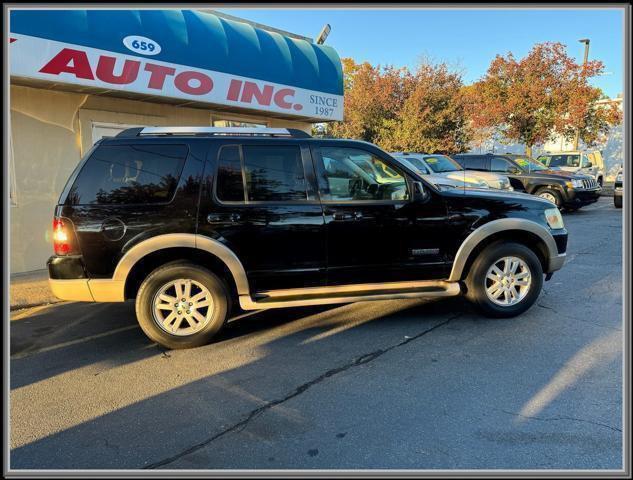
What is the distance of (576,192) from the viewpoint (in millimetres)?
13195

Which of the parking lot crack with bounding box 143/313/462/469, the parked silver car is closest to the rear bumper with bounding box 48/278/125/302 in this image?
the parking lot crack with bounding box 143/313/462/469

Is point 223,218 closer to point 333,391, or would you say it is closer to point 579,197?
point 333,391

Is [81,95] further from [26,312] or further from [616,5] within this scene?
[616,5]

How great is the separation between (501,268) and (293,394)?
9.12 feet

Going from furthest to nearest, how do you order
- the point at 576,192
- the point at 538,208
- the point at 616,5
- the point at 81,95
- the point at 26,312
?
the point at 576,192, the point at 81,95, the point at 26,312, the point at 538,208, the point at 616,5

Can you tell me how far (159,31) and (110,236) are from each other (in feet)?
17.0

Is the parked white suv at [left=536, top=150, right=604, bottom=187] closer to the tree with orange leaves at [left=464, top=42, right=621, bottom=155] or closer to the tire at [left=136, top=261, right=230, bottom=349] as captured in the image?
the tree with orange leaves at [left=464, top=42, right=621, bottom=155]

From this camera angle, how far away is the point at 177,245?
420cm

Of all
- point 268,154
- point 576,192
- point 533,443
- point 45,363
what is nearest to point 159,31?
point 268,154

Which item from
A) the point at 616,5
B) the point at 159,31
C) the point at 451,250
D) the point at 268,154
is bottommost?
the point at 451,250

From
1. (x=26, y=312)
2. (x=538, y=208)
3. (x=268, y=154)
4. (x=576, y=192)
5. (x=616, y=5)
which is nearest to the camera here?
(x=616, y=5)

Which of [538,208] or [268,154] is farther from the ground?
[268,154]

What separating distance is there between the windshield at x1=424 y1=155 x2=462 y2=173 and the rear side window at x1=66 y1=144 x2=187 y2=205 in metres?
9.66

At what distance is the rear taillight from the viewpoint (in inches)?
162
